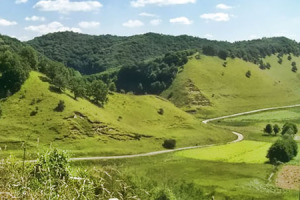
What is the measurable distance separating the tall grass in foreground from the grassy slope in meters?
58.4

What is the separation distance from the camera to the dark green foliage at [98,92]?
148 m

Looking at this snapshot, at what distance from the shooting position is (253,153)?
12300 centimetres

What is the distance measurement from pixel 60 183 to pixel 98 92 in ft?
422

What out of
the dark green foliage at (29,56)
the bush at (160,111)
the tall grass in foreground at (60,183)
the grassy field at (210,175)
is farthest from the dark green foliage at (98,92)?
the tall grass in foreground at (60,183)

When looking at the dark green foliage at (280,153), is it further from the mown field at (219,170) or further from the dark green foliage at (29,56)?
the dark green foliage at (29,56)

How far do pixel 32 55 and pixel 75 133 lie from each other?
4636cm

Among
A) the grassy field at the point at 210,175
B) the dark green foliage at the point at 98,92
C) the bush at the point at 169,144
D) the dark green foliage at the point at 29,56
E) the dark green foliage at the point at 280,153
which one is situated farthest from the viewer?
the dark green foliage at the point at 29,56

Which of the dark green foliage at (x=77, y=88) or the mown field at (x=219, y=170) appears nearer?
the mown field at (x=219, y=170)

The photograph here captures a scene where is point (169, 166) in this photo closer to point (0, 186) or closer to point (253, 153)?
point (253, 153)

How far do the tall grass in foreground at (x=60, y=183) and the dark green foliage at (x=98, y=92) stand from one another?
8473 centimetres

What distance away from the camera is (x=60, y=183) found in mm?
20594

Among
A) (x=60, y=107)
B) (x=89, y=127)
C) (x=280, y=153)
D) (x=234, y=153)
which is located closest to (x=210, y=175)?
(x=280, y=153)

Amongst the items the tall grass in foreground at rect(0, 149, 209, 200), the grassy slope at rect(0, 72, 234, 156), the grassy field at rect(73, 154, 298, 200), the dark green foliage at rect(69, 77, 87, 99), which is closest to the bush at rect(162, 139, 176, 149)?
the grassy slope at rect(0, 72, 234, 156)

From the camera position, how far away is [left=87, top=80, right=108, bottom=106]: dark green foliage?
487 feet
